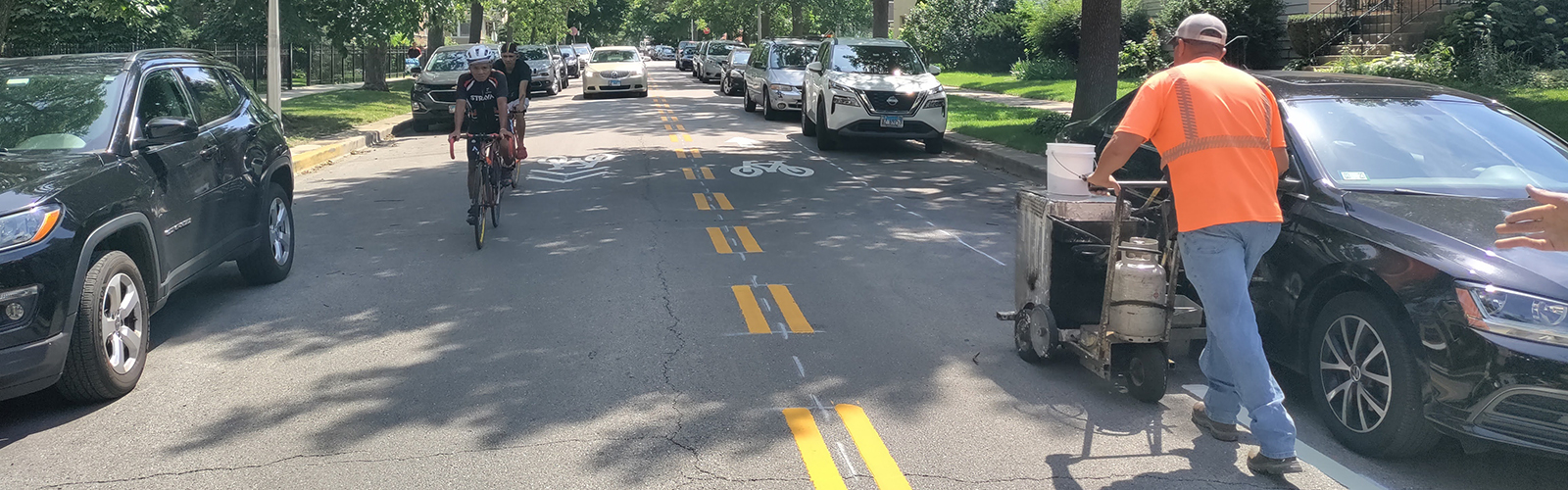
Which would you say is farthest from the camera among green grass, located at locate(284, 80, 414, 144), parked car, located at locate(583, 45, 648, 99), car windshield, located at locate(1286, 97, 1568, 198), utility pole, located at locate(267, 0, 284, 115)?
parked car, located at locate(583, 45, 648, 99)

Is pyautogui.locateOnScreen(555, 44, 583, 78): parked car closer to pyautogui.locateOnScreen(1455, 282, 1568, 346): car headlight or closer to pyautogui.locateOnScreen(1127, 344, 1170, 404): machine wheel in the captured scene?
pyautogui.locateOnScreen(1127, 344, 1170, 404): machine wheel

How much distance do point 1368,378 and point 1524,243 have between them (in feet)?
2.61

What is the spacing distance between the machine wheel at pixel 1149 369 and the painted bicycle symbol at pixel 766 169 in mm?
9053

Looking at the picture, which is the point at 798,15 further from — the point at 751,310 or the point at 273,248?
the point at 751,310

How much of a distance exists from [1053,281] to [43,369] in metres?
4.33

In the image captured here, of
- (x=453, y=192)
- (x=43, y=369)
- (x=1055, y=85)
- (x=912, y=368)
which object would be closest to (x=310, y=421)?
(x=43, y=369)

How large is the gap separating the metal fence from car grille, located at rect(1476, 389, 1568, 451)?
82.4 feet

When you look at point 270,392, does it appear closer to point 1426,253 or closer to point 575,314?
point 575,314

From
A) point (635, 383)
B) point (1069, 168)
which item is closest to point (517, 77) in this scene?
point (635, 383)

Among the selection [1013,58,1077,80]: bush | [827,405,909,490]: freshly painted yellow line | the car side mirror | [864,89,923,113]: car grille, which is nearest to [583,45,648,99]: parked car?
[1013,58,1077,80]: bush

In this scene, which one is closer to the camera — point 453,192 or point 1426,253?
point 1426,253

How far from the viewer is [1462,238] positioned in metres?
4.55

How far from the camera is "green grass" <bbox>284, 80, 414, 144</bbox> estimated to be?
63.7 feet

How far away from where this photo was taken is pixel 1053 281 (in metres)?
5.75
